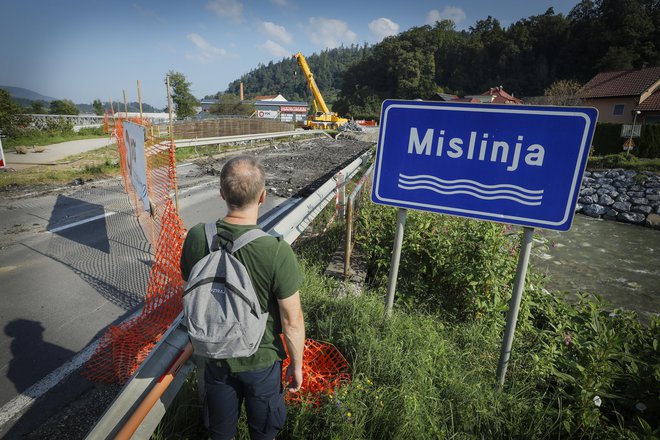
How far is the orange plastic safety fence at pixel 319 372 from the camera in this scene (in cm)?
215

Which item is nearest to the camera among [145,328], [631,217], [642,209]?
[145,328]

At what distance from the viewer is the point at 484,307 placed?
3268 mm

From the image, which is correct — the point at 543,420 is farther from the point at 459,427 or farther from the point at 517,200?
the point at 517,200

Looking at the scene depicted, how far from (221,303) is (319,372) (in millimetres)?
1195

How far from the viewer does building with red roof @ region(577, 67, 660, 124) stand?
3531 centimetres

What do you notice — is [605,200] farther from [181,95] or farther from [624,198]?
[181,95]

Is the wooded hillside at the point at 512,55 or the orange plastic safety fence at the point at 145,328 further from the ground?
the wooded hillside at the point at 512,55

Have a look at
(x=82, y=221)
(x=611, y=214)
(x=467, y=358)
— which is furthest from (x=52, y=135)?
(x=611, y=214)

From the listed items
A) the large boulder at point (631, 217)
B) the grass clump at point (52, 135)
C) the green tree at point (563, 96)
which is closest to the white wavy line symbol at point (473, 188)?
the large boulder at point (631, 217)

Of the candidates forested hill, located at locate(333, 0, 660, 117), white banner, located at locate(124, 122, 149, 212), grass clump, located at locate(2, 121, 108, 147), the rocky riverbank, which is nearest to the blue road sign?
white banner, located at locate(124, 122, 149, 212)

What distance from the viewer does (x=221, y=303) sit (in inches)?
59.8

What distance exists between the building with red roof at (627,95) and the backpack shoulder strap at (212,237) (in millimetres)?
46329

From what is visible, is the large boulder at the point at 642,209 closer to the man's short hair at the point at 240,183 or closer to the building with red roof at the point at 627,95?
the man's short hair at the point at 240,183

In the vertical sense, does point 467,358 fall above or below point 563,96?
below
